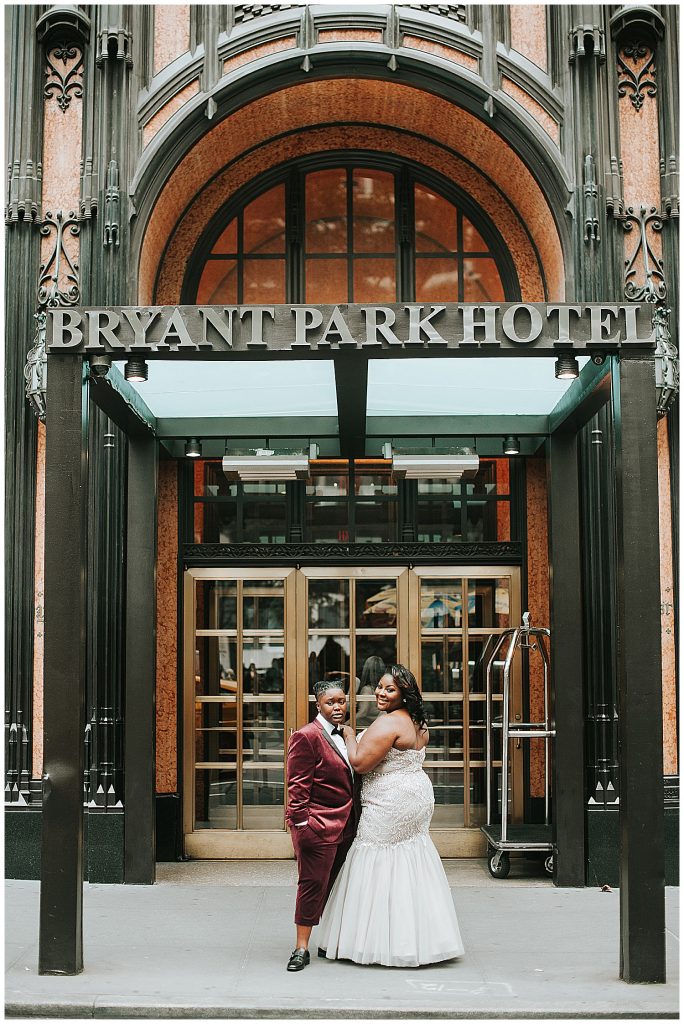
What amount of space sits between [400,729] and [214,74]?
22.8 ft

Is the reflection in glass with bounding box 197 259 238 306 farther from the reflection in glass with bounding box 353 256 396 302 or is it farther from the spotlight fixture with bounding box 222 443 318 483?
the spotlight fixture with bounding box 222 443 318 483

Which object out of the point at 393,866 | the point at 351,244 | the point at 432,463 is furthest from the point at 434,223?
the point at 393,866

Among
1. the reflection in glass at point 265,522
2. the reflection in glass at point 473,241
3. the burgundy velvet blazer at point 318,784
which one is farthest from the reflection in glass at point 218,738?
the reflection in glass at point 473,241

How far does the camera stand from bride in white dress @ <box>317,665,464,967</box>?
23.4 ft

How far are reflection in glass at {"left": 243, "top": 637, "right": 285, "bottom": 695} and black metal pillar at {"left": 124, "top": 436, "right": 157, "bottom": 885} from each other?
125 centimetres

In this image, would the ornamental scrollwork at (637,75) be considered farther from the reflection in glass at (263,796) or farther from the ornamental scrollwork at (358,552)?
the reflection in glass at (263,796)

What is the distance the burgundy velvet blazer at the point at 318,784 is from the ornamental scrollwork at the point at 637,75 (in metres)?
7.36

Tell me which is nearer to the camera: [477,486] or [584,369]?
[584,369]

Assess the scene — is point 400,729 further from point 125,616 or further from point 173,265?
point 173,265

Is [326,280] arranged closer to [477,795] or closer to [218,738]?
[218,738]

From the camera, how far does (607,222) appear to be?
10562 millimetres

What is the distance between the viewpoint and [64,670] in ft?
23.2

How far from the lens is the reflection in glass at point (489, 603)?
11180mm

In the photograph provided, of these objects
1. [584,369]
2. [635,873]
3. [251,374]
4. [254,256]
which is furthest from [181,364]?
[635,873]
